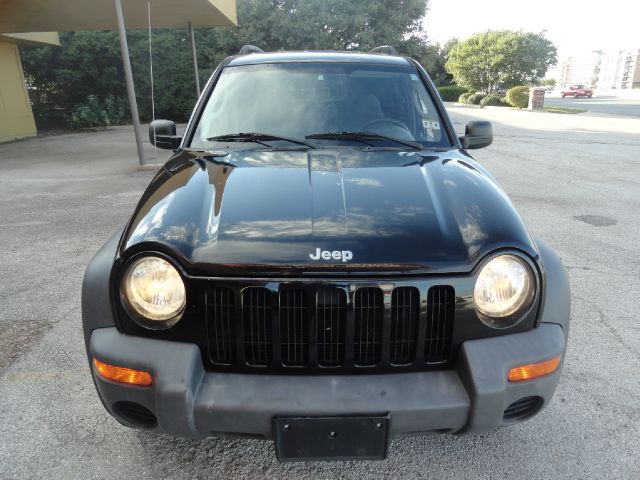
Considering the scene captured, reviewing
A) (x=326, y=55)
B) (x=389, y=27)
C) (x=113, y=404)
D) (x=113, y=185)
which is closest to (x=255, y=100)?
(x=326, y=55)

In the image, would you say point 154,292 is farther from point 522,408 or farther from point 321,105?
point 321,105

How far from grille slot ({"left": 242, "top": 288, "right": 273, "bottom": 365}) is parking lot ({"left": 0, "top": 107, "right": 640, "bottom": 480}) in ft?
2.21

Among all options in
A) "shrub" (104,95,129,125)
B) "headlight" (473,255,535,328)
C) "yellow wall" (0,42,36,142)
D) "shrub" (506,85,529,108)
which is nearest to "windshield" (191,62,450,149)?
"headlight" (473,255,535,328)

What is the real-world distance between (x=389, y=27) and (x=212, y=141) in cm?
2576

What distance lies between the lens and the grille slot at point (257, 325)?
174 centimetres

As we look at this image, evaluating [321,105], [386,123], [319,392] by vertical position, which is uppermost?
[321,105]

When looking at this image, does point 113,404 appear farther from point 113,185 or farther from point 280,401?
point 113,185

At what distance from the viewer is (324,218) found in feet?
6.22

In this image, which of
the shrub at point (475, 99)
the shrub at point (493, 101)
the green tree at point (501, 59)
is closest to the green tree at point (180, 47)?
the shrub at point (493, 101)

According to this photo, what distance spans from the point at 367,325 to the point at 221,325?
0.54 metres

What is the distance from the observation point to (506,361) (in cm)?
171

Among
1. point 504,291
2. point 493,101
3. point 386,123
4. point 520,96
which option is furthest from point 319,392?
point 493,101

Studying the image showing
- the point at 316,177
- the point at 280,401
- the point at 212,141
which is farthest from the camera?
the point at 212,141

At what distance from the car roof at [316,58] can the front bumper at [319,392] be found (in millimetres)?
2200
